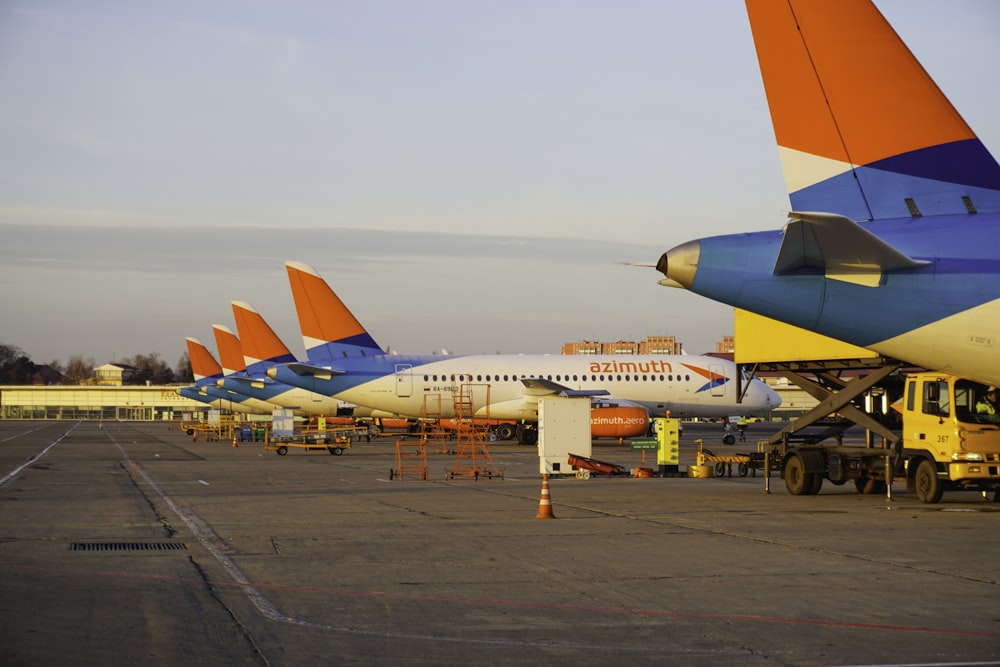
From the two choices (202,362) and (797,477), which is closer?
(797,477)

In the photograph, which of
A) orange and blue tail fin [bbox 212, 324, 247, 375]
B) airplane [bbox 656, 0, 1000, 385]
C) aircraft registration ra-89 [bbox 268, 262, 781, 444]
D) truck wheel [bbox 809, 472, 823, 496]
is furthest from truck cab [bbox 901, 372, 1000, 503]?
orange and blue tail fin [bbox 212, 324, 247, 375]

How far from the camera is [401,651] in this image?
9.28 meters

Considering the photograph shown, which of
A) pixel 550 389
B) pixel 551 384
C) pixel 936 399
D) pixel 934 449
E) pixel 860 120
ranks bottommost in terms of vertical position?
pixel 934 449

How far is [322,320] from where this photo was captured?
5697 cm

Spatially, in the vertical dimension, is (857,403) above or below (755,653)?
above

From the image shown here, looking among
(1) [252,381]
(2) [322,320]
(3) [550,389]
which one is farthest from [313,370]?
(1) [252,381]

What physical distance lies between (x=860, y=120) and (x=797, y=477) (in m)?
10.3

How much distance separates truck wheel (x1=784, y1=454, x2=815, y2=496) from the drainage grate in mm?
13350

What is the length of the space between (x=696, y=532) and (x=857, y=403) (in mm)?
7815

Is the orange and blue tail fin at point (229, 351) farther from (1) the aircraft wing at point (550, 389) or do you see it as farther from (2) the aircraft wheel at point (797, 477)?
(2) the aircraft wheel at point (797, 477)

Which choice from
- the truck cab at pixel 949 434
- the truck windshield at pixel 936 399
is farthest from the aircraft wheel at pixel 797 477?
the truck windshield at pixel 936 399

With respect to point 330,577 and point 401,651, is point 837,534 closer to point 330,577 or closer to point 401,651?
point 330,577

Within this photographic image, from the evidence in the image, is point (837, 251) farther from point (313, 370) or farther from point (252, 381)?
point (252, 381)

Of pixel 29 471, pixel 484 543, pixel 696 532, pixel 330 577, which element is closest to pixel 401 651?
pixel 330 577
